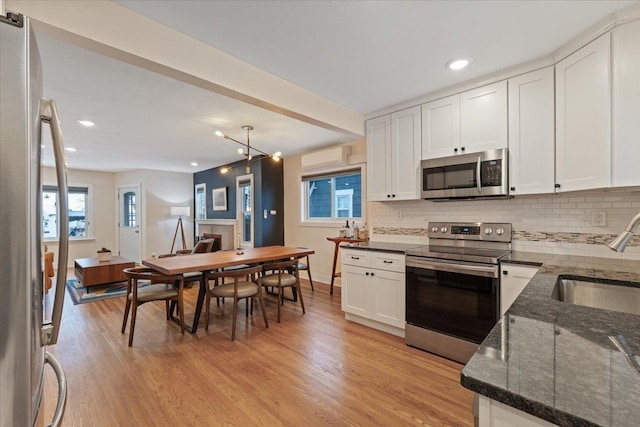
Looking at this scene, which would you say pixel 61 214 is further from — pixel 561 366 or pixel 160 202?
pixel 160 202

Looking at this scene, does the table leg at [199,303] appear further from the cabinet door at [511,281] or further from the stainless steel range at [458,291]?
the cabinet door at [511,281]

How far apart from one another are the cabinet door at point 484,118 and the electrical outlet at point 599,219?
82 cm

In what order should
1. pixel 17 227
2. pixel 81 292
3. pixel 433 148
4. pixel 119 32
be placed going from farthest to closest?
pixel 81 292
pixel 433 148
pixel 119 32
pixel 17 227

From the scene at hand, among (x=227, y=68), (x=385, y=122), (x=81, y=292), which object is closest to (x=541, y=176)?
(x=385, y=122)

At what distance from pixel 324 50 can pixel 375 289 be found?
7.22ft

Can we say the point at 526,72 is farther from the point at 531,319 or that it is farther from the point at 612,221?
the point at 531,319

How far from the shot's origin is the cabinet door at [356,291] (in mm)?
3051

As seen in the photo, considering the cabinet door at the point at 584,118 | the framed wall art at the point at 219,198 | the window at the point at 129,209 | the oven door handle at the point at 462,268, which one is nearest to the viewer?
the cabinet door at the point at 584,118

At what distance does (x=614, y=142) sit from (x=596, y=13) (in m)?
0.78

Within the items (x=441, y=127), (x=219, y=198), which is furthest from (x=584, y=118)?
(x=219, y=198)

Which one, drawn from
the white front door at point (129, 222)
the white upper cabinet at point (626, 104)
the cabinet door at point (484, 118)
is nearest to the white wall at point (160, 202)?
the white front door at point (129, 222)

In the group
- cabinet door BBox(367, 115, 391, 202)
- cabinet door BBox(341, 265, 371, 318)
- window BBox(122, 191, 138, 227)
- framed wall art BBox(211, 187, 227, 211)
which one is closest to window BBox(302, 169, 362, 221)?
cabinet door BBox(367, 115, 391, 202)

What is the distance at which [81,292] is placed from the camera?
4648 mm

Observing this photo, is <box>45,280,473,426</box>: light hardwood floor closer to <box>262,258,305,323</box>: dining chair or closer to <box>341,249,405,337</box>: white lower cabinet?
<box>341,249,405,337</box>: white lower cabinet
